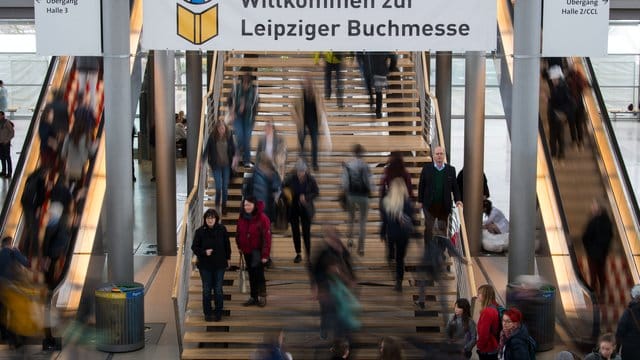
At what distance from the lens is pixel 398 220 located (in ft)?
42.1

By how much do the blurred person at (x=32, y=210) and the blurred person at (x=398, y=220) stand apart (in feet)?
15.2

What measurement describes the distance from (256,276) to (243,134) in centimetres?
378

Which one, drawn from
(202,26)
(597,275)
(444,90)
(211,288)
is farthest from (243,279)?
(444,90)

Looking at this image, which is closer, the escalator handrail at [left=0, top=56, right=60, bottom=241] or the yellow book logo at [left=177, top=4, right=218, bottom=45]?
the yellow book logo at [left=177, top=4, right=218, bottom=45]

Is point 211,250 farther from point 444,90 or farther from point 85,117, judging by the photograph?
point 444,90

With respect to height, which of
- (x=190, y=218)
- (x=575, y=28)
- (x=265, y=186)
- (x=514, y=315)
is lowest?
(x=514, y=315)

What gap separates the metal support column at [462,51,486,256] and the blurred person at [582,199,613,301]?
547 centimetres

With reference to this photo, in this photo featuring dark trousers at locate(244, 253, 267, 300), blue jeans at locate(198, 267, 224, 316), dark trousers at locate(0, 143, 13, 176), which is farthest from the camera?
dark trousers at locate(0, 143, 13, 176)

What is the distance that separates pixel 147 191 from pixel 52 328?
1549cm

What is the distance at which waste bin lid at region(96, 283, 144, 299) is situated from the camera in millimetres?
12695

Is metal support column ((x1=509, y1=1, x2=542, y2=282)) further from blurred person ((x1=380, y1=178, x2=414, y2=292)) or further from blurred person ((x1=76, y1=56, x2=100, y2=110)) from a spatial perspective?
blurred person ((x1=76, y1=56, x2=100, y2=110))

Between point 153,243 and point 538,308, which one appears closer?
point 538,308

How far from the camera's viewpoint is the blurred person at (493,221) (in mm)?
19969

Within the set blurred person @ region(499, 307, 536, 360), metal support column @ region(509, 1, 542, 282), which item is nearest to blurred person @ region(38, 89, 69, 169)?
metal support column @ region(509, 1, 542, 282)
